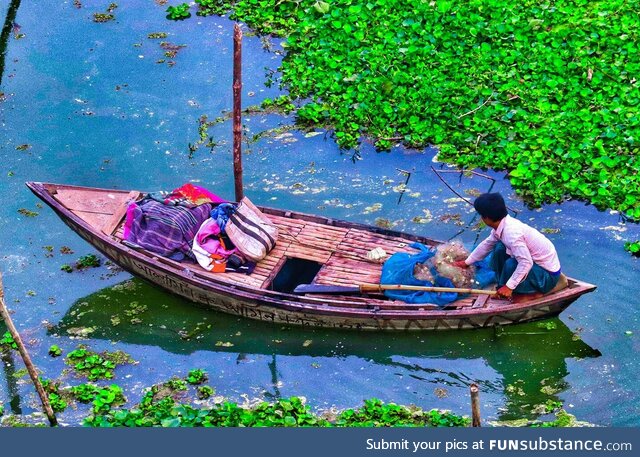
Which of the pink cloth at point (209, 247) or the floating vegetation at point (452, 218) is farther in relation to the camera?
the floating vegetation at point (452, 218)

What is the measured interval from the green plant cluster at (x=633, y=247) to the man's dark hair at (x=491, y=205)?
9.15 feet

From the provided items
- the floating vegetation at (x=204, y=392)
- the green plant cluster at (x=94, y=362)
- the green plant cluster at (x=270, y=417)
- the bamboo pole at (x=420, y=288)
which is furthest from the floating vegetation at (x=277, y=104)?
the green plant cluster at (x=270, y=417)

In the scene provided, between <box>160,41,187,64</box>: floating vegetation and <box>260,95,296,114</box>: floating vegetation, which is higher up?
<box>160,41,187,64</box>: floating vegetation

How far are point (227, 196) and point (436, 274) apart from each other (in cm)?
364

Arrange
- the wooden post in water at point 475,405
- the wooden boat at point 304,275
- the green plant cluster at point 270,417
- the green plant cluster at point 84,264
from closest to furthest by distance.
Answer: the wooden post in water at point 475,405 < the green plant cluster at point 270,417 < the wooden boat at point 304,275 < the green plant cluster at point 84,264

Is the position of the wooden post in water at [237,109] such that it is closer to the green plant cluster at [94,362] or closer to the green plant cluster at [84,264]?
the green plant cluster at [84,264]

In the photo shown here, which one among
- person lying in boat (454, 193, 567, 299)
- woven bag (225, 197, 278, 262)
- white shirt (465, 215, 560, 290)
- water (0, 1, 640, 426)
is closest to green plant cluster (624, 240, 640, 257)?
water (0, 1, 640, 426)

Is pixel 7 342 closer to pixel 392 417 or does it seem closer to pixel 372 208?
pixel 392 417

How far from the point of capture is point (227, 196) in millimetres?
12773

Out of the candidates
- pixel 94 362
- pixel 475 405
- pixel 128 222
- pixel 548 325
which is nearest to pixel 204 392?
pixel 94 362

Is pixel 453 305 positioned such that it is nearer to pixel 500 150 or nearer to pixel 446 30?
pixel 500 150

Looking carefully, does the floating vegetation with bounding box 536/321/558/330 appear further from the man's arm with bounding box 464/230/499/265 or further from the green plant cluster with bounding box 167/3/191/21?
the green plant cluster with bounding box 167/3/191/21

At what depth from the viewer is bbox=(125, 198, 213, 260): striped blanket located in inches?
426

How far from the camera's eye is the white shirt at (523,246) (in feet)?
31.1
